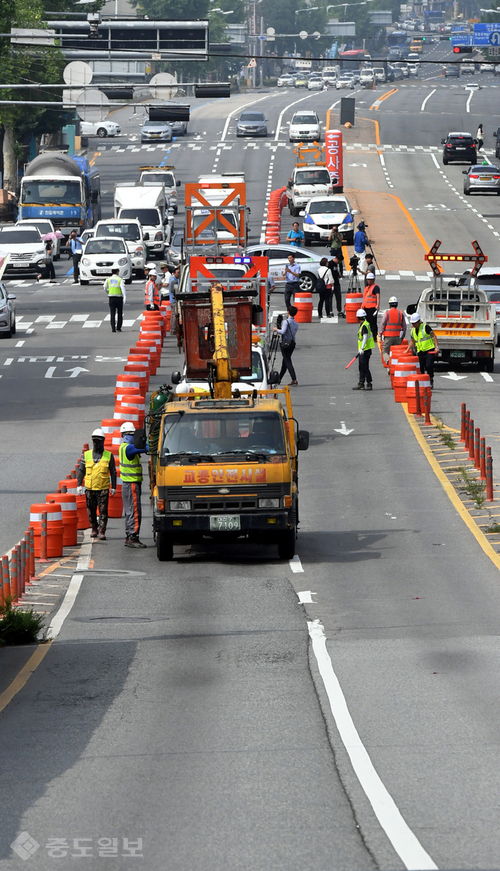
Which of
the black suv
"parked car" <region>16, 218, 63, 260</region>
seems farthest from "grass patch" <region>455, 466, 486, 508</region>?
the black suv

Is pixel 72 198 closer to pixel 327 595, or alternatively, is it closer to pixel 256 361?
pixel 256 361

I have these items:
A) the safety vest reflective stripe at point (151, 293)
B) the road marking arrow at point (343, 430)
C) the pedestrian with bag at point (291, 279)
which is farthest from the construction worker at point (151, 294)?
the road marking arrow at point (343, 430)

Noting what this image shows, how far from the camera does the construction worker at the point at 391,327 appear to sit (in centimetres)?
3077

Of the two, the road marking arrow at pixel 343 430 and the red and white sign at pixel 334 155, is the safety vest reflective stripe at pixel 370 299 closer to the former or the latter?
the road marking arrow at pixel 343 430

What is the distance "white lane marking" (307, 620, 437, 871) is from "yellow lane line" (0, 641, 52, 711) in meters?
2.42

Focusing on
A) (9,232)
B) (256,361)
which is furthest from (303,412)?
(9,232)

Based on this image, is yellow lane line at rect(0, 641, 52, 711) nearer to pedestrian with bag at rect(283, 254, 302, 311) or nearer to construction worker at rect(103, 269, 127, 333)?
construction worker at rect(103, 269, 127, 333)

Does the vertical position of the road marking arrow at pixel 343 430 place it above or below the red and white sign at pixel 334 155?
below

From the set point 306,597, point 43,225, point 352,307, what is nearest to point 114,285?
point 352,307

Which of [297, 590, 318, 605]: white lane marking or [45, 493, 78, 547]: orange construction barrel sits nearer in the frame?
[297, 590, 318, 605]: white lane marking

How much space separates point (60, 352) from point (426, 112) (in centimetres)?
7995

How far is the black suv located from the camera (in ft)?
265

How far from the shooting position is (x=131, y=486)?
18641 millimetres

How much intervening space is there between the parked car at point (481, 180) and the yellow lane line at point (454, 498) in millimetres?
44718
